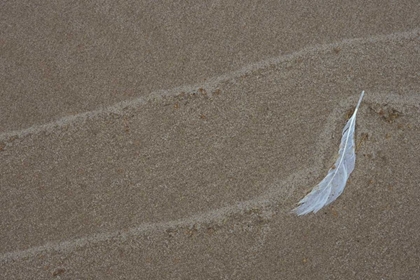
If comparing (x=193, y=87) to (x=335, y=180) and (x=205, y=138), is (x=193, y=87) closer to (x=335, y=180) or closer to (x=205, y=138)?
(x=205, y=138)

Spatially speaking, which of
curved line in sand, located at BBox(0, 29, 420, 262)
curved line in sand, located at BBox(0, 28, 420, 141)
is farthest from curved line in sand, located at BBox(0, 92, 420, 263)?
curved line in sand, located at BBox(0, 28, 420, 141)

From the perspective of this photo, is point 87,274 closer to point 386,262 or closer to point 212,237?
point 212,237

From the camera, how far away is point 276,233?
7.78ft

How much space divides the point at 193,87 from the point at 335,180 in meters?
0.91

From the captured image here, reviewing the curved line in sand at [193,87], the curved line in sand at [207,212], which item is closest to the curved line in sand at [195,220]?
the curved line in sand at [207,212]

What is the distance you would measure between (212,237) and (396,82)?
129cm

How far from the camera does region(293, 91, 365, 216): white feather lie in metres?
2.38

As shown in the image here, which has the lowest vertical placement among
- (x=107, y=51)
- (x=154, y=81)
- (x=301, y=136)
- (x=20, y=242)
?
(x=20, y=242)

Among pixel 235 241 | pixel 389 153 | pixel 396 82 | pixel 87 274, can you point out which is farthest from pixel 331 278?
pixel 87 274

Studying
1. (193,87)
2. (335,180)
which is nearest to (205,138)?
(193,87)

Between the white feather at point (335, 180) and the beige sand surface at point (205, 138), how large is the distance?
0.13 feet

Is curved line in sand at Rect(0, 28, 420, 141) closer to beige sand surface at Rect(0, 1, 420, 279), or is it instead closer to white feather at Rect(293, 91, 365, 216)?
beige sand surface at Rect(0, 1, 420, 279)

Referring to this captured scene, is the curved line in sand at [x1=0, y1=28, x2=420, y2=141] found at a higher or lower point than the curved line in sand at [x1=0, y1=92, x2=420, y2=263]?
higher

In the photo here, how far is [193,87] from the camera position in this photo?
97.9 inches
